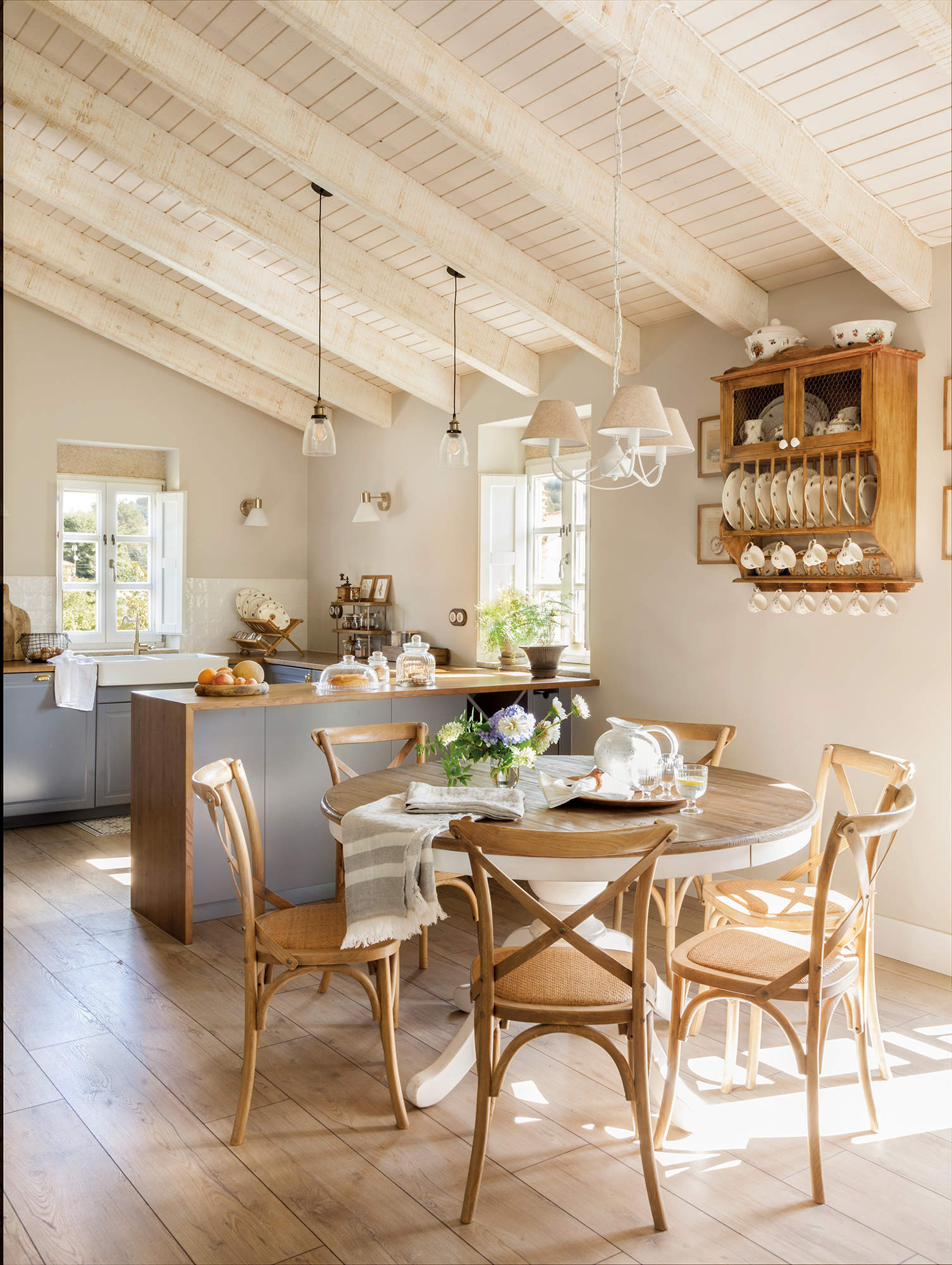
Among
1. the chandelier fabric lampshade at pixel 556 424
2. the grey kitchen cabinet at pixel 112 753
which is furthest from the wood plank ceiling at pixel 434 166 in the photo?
the grey kitchen cabinet at pixel 112 753

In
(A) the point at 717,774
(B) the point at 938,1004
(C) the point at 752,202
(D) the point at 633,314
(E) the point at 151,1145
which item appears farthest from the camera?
(D) the point at 633,314

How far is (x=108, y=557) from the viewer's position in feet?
22.8

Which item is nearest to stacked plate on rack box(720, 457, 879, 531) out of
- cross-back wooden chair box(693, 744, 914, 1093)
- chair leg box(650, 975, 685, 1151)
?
cross-back wooden chair box(693, 744, 914, 1093)

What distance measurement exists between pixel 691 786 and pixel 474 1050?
0.91 meters

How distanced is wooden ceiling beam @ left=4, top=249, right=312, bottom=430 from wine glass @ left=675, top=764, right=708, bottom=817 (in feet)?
16.0

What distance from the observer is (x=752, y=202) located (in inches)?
144

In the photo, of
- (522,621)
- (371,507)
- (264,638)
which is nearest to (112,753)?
(264,638)

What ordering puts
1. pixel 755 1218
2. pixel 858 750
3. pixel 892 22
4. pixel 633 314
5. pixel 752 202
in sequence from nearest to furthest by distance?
pixel 755 1218 < pixel 892 22 < pixel 858 750 < pixel 752 202 < pixel 633 314

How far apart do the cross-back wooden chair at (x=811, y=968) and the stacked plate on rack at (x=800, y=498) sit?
1.38 meters

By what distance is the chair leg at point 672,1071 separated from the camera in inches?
95.0

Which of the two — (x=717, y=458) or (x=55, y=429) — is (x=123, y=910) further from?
(x=55, y=429)

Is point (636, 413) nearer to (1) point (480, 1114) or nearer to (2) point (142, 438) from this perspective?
(1) point (480, 1114)

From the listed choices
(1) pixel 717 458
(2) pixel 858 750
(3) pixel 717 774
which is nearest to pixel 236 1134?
(3) pixel 717 774

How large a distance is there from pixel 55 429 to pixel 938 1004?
5898mm
